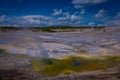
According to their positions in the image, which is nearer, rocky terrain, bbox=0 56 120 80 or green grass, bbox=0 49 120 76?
rocky terrain, bbox=0 56 120 80

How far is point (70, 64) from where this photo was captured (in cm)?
2136

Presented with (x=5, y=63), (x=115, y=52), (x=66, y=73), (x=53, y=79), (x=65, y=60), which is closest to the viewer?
(x=53, y=79)

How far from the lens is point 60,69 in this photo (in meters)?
19.8

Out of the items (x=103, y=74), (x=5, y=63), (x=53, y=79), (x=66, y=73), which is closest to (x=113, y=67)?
(x=103, y=74)

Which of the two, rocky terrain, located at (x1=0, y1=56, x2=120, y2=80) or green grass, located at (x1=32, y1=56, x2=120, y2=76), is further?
green grass, located at (x1=32, y1=56, x2=120, y2=76)

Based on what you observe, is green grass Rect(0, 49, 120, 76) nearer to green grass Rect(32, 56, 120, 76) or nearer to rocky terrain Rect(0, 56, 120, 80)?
green grass Rect(32, 56, 120, 76)

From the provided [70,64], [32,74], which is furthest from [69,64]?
[32,74]

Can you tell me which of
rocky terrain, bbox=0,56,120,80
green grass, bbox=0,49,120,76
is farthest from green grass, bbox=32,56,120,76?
rocky terrain, bbox=0,56,120,80

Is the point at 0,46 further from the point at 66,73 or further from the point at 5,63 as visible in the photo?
the point at 66,73

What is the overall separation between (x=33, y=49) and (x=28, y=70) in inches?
315

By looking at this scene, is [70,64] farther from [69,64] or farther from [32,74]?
[32,74]

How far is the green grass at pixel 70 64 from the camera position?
768 inches

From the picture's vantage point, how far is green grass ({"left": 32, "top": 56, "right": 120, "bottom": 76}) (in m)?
19.5

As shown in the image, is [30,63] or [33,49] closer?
[30,63]
